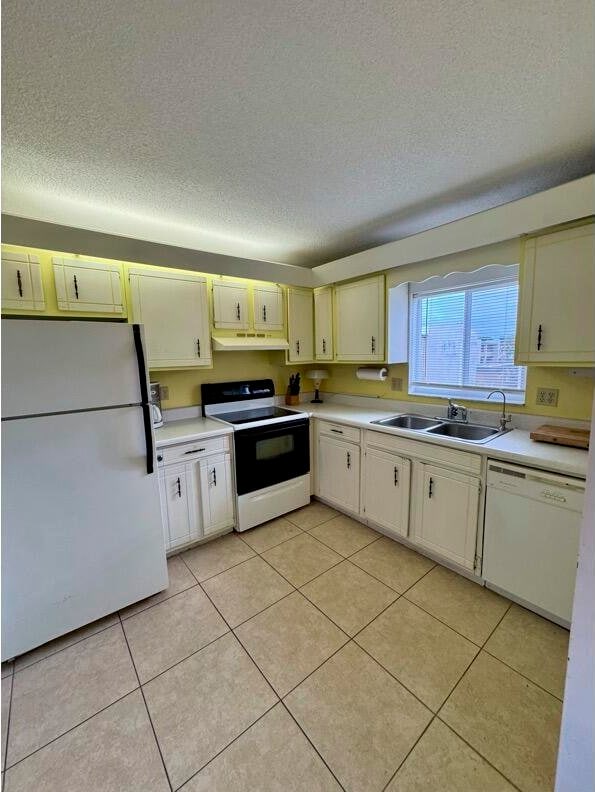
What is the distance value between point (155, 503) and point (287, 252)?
8.21ft

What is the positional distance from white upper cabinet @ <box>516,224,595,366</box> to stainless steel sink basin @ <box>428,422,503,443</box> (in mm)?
579

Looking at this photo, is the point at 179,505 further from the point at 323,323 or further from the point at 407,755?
the point at 323,323

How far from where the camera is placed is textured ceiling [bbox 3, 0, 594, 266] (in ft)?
3.15

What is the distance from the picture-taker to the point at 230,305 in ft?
9.23

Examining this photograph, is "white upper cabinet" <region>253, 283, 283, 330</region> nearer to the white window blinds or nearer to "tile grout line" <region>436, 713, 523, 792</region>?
the white window blinds

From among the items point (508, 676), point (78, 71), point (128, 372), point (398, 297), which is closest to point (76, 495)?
point (128, 372)

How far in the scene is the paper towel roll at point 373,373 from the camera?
2.94m

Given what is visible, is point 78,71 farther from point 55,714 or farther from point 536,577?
point 536,577

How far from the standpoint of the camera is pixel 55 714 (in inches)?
53.1

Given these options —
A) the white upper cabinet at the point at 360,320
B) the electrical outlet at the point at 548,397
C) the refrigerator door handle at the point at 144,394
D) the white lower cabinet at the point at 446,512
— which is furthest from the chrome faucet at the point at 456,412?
the refrigerator door handle at the point at 144,394

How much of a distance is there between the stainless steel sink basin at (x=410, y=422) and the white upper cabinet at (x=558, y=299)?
863mm

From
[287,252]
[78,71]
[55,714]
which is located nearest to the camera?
[78,71]

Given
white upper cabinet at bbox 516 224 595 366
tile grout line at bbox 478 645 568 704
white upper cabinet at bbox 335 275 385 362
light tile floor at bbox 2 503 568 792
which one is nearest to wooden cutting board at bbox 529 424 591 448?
white upper cabinet at bbox 516 224 595 366

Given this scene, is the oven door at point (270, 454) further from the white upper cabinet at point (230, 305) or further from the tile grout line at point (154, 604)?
the white upper cabinet at point (230, 305)
